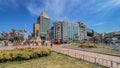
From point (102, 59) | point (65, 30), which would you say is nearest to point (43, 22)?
point (65, 30)

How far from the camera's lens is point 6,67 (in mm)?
10023

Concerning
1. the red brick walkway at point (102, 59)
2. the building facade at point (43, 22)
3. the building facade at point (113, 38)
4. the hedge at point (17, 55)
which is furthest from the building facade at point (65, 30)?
the hedge at point (17, 55)

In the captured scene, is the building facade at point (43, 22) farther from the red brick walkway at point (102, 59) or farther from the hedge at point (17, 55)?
the hedge at point (17, 55)

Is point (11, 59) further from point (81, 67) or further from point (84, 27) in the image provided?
point (84, 27)

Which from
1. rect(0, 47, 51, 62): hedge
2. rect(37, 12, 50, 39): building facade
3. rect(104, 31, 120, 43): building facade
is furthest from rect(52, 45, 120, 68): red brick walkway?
rect(37, 12, 50, 39): building facade

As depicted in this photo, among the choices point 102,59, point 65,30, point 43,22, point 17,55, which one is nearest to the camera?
point 102,59

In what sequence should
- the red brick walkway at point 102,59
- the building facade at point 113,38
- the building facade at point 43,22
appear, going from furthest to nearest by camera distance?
1. the building facade at point 43,22
2. the building facade at point 113,38
3. the red brick walkway at point 102,59

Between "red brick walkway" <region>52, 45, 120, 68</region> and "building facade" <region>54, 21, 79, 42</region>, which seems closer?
"red brick walkway" <region>52, 45, 120, 68</region>

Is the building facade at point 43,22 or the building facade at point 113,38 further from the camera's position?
the building facade at point 43,22

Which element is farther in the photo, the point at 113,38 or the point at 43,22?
the point at 43,22

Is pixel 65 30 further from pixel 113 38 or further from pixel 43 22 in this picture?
pixel 113 38

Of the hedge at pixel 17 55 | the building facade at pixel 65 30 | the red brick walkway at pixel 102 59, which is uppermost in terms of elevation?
the building facade at pixel 65 30

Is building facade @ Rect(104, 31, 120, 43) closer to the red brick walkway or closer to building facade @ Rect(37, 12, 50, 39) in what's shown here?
the red brick walkway

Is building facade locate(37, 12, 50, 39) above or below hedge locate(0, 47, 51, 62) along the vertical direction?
above
